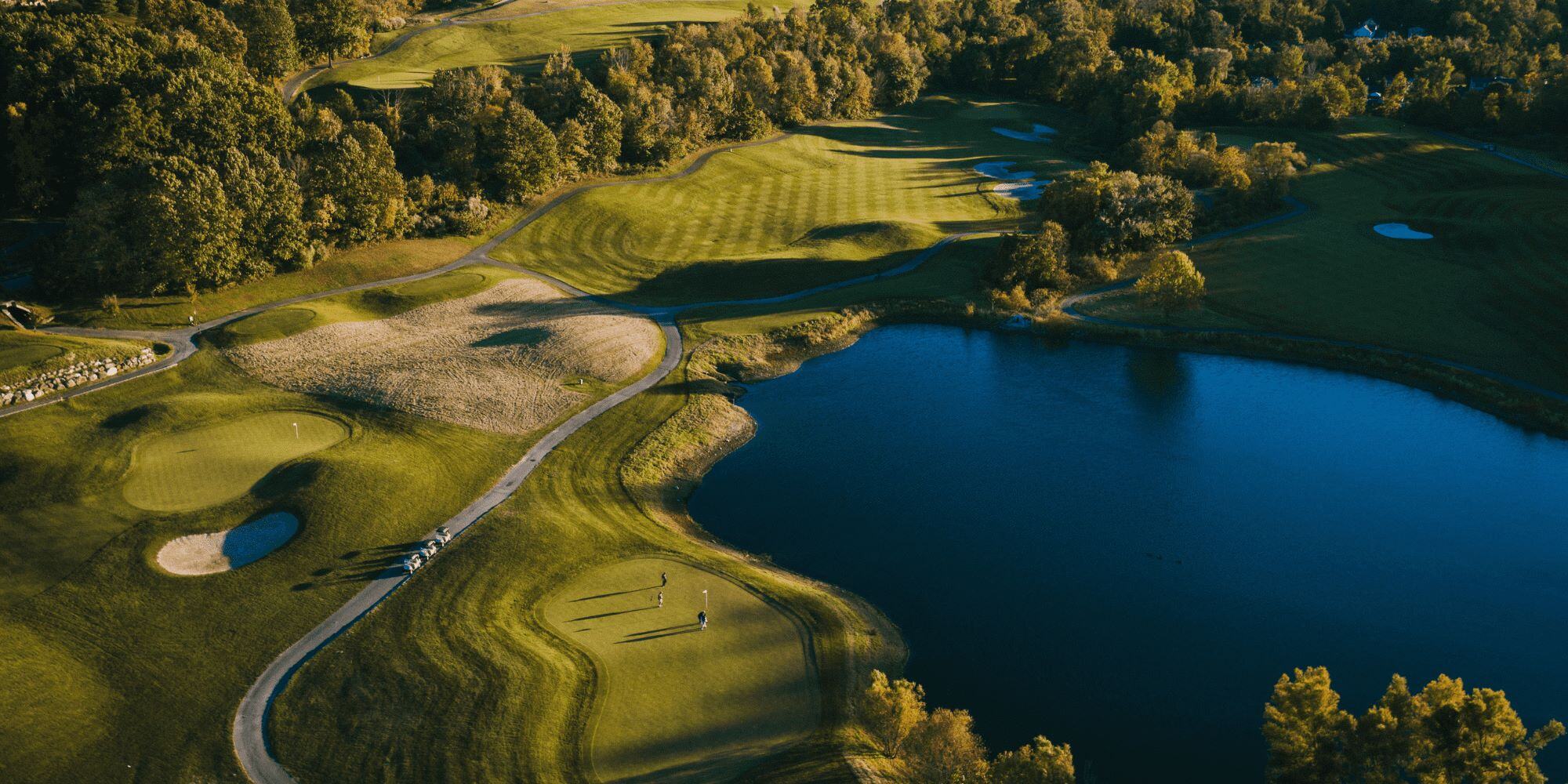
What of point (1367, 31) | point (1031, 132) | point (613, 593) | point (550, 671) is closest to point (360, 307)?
point (613, 593)

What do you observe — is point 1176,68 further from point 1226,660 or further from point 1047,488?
point 1226,660

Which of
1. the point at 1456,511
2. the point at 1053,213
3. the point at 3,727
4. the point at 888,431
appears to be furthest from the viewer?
the point at 1053,213

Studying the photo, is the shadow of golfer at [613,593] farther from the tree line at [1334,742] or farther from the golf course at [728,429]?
the tree line at [1334,742]

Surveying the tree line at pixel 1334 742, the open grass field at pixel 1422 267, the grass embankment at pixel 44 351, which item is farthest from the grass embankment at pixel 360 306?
the tree line at pixel 1334 742

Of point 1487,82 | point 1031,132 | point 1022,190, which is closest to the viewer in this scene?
point 1022,190

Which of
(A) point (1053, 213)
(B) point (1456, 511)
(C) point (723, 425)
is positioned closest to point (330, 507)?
(C) point (723, 425)

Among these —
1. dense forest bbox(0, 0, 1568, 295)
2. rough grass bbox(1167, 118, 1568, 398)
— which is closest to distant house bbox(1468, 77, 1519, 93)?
dense forest bbox(0, 0, 1568, 295)

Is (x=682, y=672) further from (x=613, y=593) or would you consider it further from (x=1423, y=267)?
(x=1423, y=267)

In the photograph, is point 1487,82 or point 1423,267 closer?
point 1423,267

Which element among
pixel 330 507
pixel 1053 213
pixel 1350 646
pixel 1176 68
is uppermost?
pixel 1176 68
